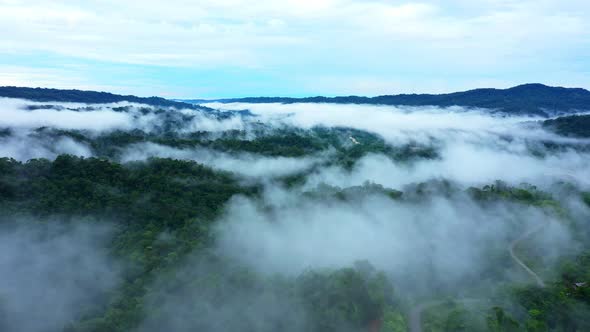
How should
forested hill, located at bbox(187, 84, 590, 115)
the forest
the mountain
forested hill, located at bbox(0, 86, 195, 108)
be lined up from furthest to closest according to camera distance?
forested hill, located at bbox(187, 84, 590, 115) → forested hill, located at bbox(0, 86, 195, 108) → the mountain → the forest

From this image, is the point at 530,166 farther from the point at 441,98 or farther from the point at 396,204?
the point at 441,98

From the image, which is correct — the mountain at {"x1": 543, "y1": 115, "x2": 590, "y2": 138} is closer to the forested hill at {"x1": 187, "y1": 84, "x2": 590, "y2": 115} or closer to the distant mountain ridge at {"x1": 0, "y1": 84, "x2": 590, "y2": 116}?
the distant mountain ridge at {"x1": 0, "y1": 84, "x2": 590, "y2": 116}

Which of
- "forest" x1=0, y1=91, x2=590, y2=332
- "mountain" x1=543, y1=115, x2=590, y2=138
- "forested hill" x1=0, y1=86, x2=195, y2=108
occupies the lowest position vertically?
"forest" x1=0, y1=91, x2=590, y2=332

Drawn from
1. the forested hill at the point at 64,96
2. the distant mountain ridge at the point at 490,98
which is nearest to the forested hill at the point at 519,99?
the distant mountain ridge at the point at 490,98

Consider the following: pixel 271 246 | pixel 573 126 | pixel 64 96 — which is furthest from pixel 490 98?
pixel 64 96

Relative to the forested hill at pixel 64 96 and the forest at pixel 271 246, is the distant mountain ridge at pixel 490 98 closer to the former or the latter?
the forested hill at pixel 64 96

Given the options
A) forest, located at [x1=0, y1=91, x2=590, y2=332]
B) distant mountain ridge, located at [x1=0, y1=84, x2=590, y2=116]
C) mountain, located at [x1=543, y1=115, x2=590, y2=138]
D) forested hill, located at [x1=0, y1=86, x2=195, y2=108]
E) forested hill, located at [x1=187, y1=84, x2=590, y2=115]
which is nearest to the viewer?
forest, located at [x1=0, y1=91, x2=590, y2=332]

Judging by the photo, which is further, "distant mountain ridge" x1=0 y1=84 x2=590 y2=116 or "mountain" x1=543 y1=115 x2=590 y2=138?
"distant mountain ridge" x1=0 y1=84 x2=590 y2=116

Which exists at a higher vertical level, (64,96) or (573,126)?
(64,96)

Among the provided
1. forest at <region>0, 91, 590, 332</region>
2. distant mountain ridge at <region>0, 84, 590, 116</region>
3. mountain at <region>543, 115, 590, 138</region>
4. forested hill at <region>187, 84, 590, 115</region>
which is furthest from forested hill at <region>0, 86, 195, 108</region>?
mountain at <region>543, 115, 590, 138</region>

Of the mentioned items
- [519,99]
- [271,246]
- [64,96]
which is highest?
[519,99]

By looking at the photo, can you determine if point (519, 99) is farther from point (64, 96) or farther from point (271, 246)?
point (64, 96)
